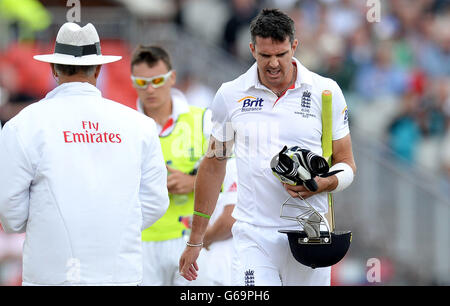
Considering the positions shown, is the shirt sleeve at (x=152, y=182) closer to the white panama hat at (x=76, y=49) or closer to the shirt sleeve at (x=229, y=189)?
the white panama hat at (x=76, y=49)

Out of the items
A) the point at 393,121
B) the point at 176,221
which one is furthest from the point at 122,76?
the point at 176,221

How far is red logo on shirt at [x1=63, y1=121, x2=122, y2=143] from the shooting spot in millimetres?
6008

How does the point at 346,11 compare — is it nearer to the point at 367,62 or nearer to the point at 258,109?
the point at 367,62

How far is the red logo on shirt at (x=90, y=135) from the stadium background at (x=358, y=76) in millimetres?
5598

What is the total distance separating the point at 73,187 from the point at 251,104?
5.25 feet

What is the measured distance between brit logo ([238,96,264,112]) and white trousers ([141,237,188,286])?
179 cm

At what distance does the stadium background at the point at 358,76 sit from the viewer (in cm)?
1268

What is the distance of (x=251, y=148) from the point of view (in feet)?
22.9

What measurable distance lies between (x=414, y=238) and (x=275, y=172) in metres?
6.44

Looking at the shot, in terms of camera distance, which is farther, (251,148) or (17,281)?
(17,281)

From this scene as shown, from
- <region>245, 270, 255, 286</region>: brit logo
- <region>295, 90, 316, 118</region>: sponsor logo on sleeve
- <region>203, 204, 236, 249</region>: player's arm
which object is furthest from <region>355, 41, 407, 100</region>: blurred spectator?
<region>245, 270, 255, 286</region>: brit logo

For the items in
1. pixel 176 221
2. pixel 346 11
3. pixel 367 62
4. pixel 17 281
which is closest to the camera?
pixel 176 221

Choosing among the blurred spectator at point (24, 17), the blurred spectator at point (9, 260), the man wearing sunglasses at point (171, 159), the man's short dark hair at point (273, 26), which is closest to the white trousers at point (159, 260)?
the man wearing sunglasses at point (171, 159)

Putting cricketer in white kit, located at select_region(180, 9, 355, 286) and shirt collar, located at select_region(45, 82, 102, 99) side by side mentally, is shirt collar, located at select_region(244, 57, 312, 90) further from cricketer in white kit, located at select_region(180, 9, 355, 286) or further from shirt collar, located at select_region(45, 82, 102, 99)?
shirt collar, located at select_region(45, 82, 102, 99)
